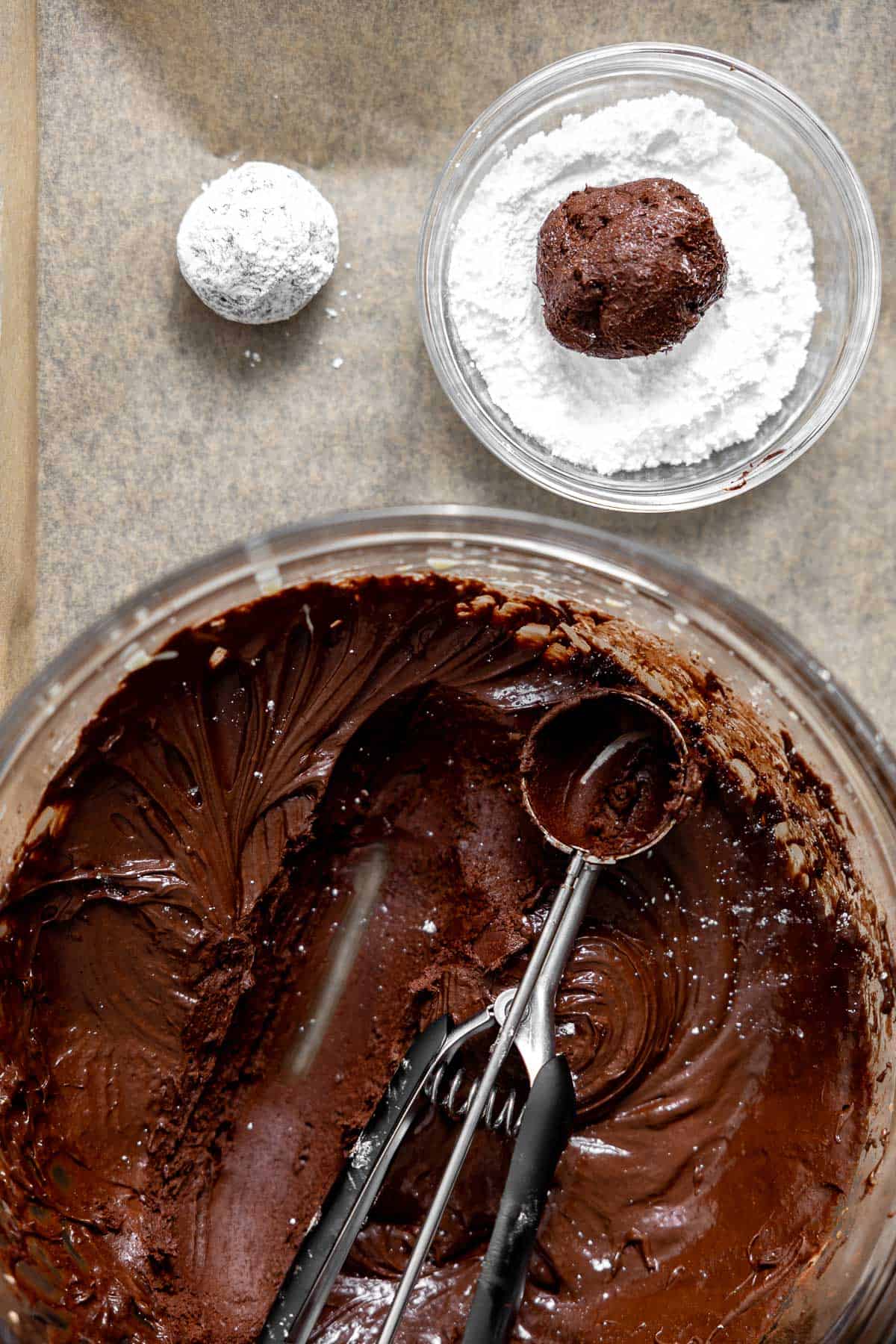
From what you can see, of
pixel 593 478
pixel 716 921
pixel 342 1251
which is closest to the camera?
pixel 342 1251

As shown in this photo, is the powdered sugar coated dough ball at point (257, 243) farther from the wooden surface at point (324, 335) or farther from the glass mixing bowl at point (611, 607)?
the glass mixing bowl at point (611, 607)

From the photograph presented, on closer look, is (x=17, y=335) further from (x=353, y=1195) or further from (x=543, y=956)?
(x=353, y=1195)

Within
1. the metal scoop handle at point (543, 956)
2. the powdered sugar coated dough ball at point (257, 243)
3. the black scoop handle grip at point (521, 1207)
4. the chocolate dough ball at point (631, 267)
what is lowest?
the black scoop handle grip at point (521, 1207)

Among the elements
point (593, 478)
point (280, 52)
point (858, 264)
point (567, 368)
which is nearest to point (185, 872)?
point (593, 478)

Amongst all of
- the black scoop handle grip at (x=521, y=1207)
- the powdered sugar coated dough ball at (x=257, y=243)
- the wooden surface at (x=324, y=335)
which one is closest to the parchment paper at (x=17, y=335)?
the wooden surface at (x=324, y=335)

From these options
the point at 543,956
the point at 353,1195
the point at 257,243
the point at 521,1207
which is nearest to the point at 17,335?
the point at 257,243

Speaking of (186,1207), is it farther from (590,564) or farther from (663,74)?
(663,74)
